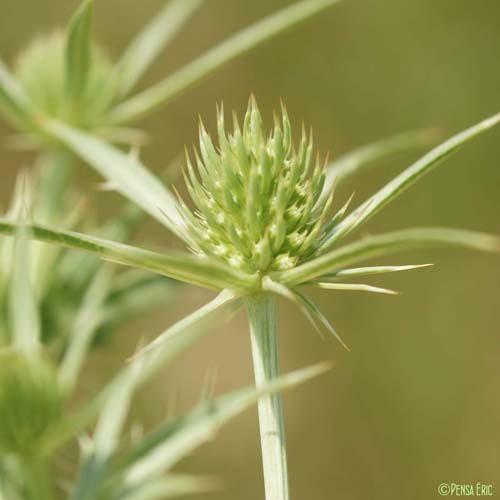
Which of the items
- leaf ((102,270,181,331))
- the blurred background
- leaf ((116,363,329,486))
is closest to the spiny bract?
leaf ((116,363,329,486))

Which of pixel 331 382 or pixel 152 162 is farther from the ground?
pixel 152 162

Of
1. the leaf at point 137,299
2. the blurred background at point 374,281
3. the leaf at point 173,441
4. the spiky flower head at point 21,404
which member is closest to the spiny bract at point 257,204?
the leaf at point 173,441

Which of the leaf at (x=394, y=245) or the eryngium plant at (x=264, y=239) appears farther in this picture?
the eryngium plant at (x=264, y=239)

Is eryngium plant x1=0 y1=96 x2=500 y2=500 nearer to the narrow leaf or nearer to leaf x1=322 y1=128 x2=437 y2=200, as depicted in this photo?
the narrow leaf

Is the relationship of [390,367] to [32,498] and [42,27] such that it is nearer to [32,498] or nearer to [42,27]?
[42,27]

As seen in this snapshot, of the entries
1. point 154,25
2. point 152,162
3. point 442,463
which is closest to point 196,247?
point 154,25

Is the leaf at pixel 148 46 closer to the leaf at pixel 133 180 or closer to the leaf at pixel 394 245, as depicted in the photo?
the leaf at pixel 133 180

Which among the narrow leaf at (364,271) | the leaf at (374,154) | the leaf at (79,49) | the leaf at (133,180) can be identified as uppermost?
the leaf at (79,49)

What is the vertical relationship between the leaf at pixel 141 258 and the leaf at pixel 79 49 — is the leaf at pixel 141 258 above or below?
below
